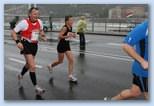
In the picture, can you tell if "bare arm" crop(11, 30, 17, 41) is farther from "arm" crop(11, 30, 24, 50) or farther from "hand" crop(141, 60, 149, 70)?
"hand" crop(141, 60, 149, 70)

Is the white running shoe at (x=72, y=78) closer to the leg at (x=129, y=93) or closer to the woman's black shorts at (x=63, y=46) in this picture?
the woman's black shorts at (x=63, y=46)

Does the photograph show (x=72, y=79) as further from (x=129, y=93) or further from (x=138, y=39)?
(x=138, y=39)

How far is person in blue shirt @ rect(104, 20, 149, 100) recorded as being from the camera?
3.86 meters

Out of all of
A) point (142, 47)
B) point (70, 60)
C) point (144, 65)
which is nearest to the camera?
point (144, 65)

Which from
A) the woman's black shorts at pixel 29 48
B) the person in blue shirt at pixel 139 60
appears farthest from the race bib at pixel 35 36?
the person in blue shirt at pixel 139 60

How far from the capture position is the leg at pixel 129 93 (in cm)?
398

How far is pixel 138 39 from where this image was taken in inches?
153

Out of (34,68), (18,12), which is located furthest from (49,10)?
(34,68)

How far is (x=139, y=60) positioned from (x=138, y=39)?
18 centimetres

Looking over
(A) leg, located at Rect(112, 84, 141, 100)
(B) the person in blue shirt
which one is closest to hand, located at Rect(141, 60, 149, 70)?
(B) the person in blue shirt

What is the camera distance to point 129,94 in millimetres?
4031

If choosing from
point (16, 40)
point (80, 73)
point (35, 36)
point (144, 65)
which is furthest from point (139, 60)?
point (16, 40)

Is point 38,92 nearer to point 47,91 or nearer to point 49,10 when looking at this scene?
point 47,91

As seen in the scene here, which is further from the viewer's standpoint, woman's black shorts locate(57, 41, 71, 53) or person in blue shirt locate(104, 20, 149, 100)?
woman's black shorts locate(57, 41, 71, 53)
